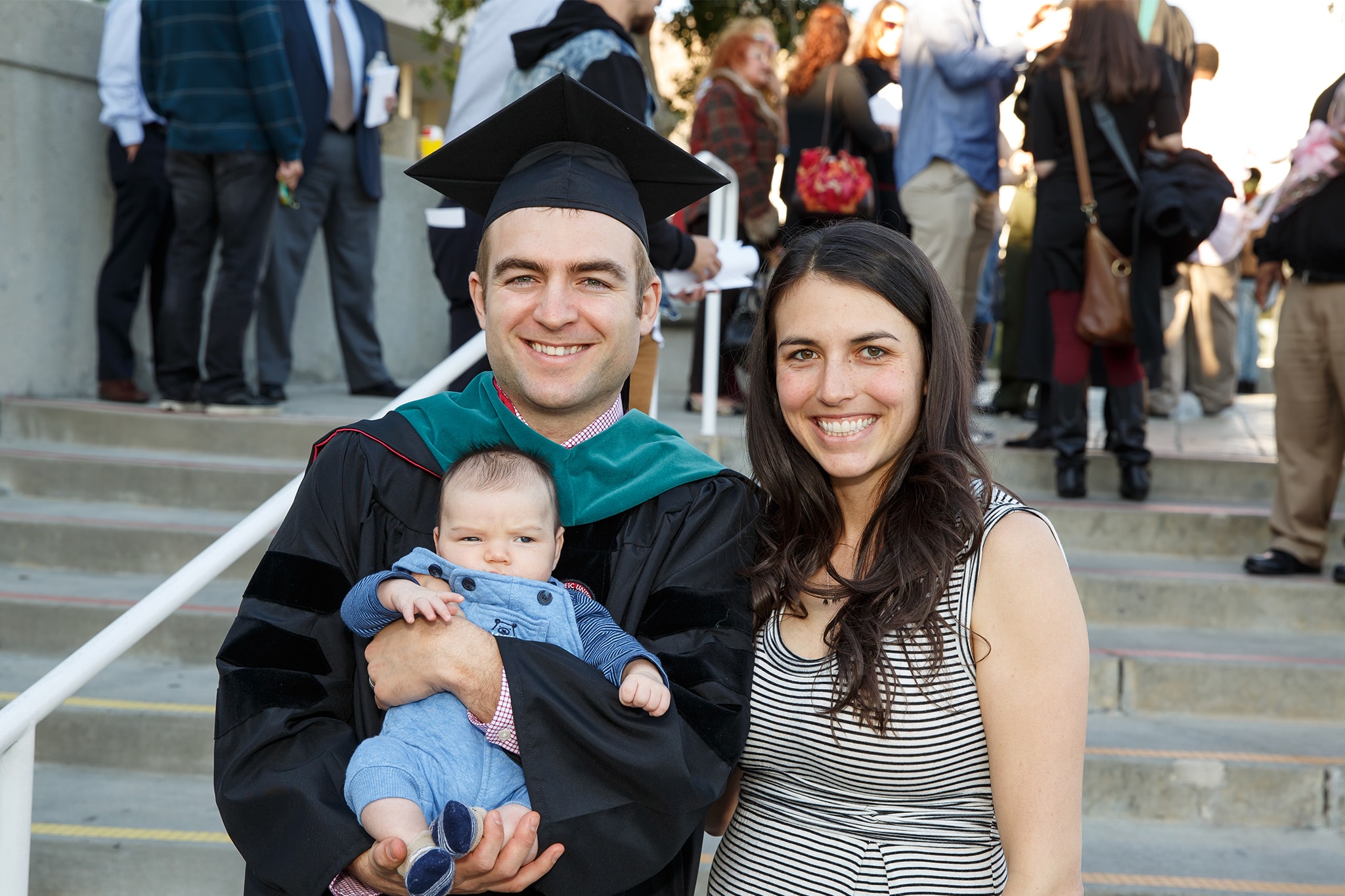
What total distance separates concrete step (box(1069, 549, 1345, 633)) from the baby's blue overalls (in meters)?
3.05

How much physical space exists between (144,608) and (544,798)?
1.13 m

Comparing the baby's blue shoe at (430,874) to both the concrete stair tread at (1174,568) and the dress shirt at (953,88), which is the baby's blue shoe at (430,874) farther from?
the dress shirt at (953,88)

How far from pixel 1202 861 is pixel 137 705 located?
319 centimetres

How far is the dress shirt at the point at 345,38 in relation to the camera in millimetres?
6207

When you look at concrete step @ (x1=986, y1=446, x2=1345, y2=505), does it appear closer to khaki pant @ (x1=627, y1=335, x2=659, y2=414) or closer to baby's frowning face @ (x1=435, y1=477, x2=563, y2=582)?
khaki pant @ (x1=627, y1=335, x2=659, y2=414)

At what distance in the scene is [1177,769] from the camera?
141 inches

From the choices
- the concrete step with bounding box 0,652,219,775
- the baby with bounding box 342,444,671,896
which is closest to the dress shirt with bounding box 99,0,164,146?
the concrete step with bounding box 0,652,219,775

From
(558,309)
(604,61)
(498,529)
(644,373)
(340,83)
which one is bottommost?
(498,529)

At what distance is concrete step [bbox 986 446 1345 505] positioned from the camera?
555 centimetres

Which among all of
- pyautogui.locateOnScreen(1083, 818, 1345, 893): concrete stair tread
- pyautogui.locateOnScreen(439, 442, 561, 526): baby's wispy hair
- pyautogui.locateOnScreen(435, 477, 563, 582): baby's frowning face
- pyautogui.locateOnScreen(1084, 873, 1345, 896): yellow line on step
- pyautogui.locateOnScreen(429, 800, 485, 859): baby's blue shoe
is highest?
pyautogui.locateOnScreen(439, 442, 561, 526): baby's wispy hair

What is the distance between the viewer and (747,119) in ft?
20.7

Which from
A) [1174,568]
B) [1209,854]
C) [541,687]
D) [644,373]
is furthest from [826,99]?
[541,687]

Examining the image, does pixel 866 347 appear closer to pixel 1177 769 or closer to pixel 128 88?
pixel 1177 769

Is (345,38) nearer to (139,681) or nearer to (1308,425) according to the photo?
(139,681)
